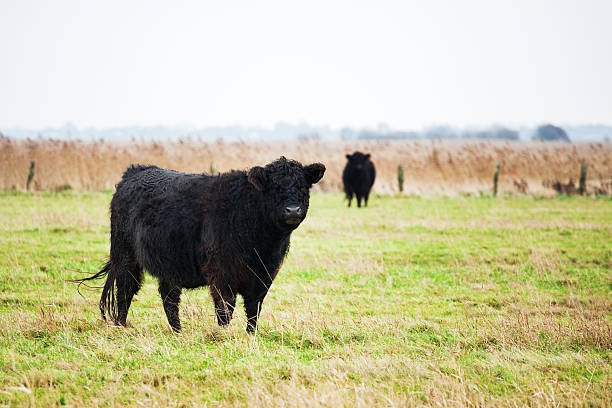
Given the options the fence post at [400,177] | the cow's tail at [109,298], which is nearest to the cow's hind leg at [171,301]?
the cow's tail at [109,298]

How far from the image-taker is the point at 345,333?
622 cm

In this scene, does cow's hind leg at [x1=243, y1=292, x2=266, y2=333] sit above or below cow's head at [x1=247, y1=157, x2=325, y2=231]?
below

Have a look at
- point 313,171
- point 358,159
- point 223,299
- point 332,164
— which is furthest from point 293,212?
point 332,164

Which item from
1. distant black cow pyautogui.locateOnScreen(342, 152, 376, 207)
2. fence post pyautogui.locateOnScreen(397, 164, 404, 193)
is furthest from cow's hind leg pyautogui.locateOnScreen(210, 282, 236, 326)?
fence post pyautogui.locateOnScreen(397, 164, 404, 193)

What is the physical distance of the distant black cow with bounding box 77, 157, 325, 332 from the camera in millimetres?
5902

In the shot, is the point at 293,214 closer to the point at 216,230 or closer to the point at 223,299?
the point at 216,230

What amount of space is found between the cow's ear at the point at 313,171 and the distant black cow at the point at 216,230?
0.04 feet

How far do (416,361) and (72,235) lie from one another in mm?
10177

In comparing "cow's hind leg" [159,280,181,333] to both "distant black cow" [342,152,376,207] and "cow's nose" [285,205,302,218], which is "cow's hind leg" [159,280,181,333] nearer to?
"cow's nose" [285,205,302,218]

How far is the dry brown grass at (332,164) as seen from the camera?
23.5m

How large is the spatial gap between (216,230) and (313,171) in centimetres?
121

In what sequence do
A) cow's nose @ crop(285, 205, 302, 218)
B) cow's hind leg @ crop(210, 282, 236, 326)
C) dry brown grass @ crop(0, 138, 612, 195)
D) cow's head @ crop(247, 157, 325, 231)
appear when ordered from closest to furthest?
cow's nose @ crop(285, 205, 302, 218) < cow's head @ crop(247, 157, 325, 231) < cow's hind leg @ crop(210, 282, 236, 326) < dry brown grass @ crop(0, 138, 612, 195)

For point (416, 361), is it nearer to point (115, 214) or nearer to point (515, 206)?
point (115, 214)

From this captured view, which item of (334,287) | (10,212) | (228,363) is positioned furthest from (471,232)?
(10,212)
